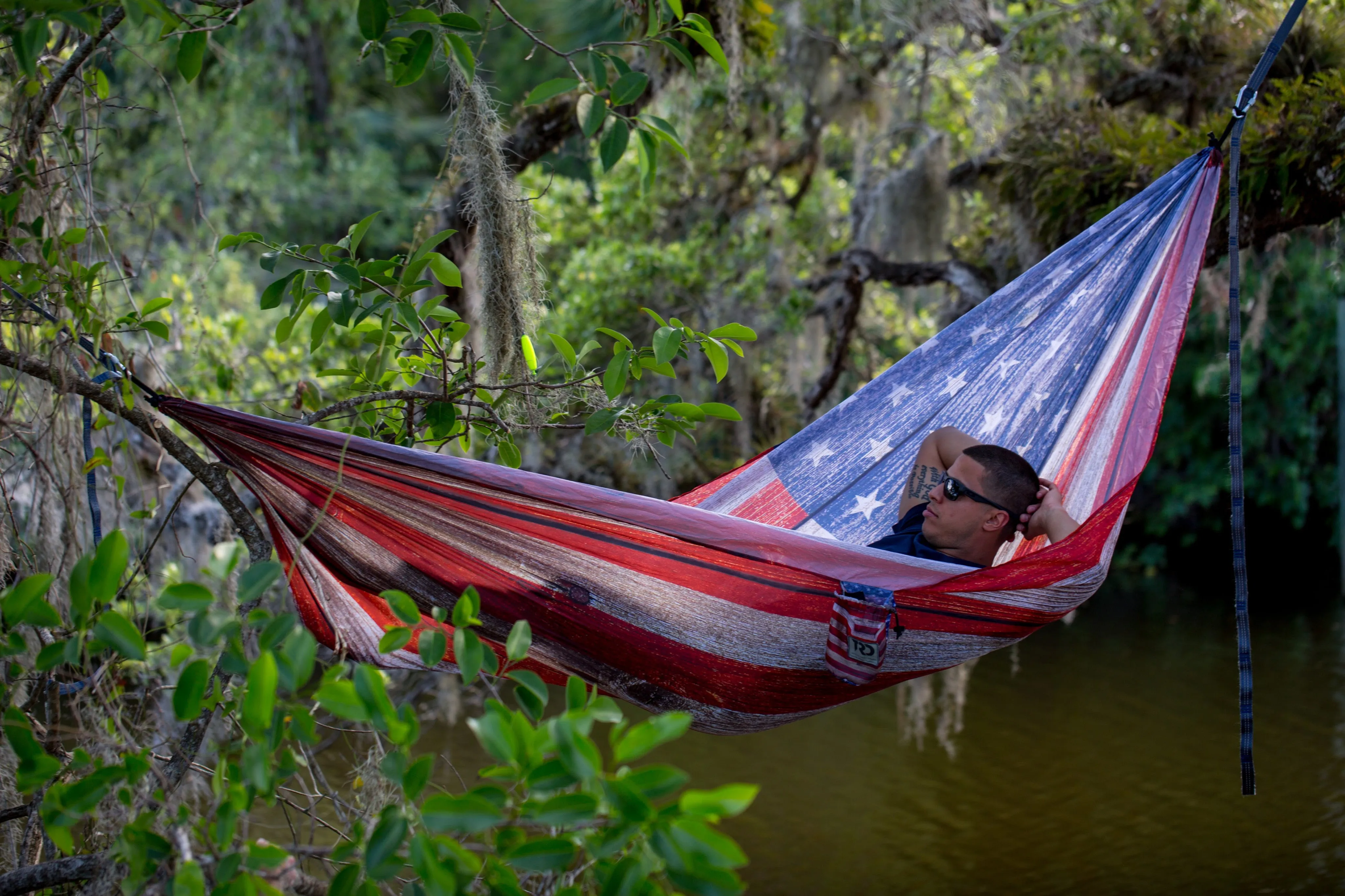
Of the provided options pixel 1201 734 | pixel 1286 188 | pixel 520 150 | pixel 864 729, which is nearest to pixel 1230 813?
pixel 1201 734

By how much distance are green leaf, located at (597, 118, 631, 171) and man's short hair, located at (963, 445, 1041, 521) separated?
3.54 feet

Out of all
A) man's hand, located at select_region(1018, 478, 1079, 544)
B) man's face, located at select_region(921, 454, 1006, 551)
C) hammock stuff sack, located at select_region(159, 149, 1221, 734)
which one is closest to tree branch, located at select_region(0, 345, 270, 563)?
hammock stuff sack, located at select_region(159, 149, 1221, 734)

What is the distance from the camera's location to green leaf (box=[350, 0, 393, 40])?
1208mm

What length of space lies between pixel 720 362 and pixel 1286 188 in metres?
1.76

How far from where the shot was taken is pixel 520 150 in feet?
10.6

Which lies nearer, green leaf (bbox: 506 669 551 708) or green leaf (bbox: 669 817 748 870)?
green leaf (bbox: 669 817 748 870)

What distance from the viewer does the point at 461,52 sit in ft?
3.93

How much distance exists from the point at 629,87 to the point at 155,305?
2.78ft

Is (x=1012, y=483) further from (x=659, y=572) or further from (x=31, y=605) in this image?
(x=31, y=605)

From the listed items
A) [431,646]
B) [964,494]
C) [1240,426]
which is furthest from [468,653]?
[1240,426]

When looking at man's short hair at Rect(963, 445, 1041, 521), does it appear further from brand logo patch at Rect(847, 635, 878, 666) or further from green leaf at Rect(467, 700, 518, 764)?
green leaf at Rect(467, 700, 518, 764)

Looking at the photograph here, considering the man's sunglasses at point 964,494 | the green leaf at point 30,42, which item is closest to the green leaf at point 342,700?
the green leaf at point 30,42

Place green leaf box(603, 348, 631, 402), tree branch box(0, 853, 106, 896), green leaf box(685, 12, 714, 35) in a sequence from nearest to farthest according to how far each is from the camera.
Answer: tree branch box(0, 853, 106, 896) → green leaf box(685, 12, 714, 35) → green leaf box(603, 348, 631, 402)

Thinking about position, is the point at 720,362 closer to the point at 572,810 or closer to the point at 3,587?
the point at 572,810
